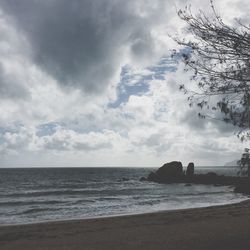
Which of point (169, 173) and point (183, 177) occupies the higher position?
point (169, 173)

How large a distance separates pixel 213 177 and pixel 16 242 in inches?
3145

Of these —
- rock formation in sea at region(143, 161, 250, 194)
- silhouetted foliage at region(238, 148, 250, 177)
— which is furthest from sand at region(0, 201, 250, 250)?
rock formation in sea at region(143, 161, 250, 194)

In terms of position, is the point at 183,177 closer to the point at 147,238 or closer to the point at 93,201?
the point at 93,201

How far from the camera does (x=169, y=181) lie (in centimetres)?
8794

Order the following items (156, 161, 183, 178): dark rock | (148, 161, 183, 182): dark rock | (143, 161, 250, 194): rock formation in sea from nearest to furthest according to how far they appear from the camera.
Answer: (143, 161, 250, 194): rock formation in sea
(148, 161, 183, 182): dark rock
(156, 161, 183, 178): dark rock

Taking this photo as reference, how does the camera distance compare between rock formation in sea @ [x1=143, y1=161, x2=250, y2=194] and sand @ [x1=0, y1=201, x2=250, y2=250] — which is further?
rock formation in sea @ [x1=143, y1=161, x2=250, y2=194]

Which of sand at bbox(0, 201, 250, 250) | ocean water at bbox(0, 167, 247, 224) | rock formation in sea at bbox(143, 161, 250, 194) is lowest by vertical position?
ocean water at bbox(0, 167, 247, 224)

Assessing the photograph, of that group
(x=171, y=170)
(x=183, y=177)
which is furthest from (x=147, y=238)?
(x=171, y=170)

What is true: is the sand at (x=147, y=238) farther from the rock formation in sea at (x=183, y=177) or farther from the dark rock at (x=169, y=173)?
the dark rock at (x=169, y=173)

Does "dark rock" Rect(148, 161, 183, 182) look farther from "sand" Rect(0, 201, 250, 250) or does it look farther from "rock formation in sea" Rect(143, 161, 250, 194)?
"sand" Rect(0, 201, 250, 250)

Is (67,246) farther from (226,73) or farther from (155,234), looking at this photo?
(226,73)

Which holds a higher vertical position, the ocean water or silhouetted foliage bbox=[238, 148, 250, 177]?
silhouetted foliage bbox=[238, 148, 250, 177]

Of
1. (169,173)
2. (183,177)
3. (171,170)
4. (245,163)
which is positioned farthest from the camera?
(171,170)

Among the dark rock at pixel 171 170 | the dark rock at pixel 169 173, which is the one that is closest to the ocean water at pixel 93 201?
the dark rock at pixel 169 173
